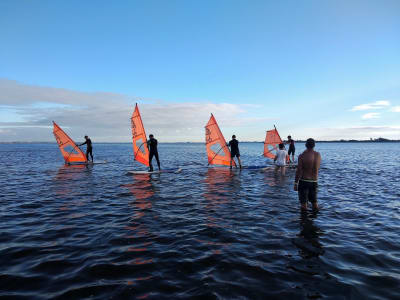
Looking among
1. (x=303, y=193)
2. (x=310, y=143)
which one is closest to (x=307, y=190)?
(x=303, y=193)

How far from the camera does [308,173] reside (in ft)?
26.5

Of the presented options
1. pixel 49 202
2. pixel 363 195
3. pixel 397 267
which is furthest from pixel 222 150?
pixel 397 267

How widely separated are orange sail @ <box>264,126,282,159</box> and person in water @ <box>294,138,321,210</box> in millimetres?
19171

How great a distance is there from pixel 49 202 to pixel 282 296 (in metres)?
10.0

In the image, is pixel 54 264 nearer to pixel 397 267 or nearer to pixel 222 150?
pixel 397 267

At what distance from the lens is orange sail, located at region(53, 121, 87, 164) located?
81.7ft

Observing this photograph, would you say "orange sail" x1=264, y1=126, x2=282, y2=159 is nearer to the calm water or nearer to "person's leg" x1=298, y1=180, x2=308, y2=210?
the calm water

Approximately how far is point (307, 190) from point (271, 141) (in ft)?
66.6

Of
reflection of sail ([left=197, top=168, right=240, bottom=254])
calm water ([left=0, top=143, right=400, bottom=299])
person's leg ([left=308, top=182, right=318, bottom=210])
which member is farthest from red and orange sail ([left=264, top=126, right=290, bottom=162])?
person's leg ([left=308, top=182, right=318, bottom=210])

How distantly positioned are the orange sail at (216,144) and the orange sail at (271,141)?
8.43 metres

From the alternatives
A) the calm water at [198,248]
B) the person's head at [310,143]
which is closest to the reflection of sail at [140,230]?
the calm water at [198,248]

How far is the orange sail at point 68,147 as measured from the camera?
81.7 ft

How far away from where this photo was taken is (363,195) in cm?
1141

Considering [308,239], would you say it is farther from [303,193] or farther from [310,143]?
[310,143]
